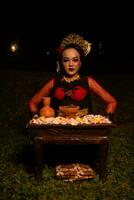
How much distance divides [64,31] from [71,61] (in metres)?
38.6

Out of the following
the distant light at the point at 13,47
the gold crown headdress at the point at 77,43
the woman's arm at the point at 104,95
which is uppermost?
the gold crown headdress at the point at 77,43

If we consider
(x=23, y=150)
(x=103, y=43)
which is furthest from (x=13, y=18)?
(x=23, y=150)

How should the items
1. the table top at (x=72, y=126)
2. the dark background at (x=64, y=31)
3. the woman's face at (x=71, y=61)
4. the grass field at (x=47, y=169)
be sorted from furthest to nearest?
the dark background at (x=64, y=31) < the woman's face at (x=71, y=61) < the grass field at (x=47, y=169) < the table top at (x=72, y=126)

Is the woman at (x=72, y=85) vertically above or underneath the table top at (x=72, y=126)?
above

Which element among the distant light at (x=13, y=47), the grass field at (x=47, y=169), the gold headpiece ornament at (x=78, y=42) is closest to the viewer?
the grass field at (x=47, y=169)

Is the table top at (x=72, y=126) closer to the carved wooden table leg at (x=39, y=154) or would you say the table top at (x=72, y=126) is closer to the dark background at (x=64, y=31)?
the carved wooden table leg at (x=39, y=154)

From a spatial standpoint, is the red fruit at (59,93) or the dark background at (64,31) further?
the dark background at (64,31)

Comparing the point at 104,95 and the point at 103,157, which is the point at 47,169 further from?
the point at 104,95

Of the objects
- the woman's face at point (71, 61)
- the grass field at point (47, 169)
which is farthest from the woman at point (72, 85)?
the grass field at point (47, 169)

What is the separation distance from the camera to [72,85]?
273 inches

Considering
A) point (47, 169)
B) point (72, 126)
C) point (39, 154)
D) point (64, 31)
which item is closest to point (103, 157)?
point (72, 126)

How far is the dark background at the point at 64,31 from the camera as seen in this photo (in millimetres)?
40500

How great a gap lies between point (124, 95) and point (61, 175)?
9.84m

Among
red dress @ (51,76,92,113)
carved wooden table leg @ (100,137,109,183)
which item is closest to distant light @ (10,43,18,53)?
red dress @ (51,76,92,113)
